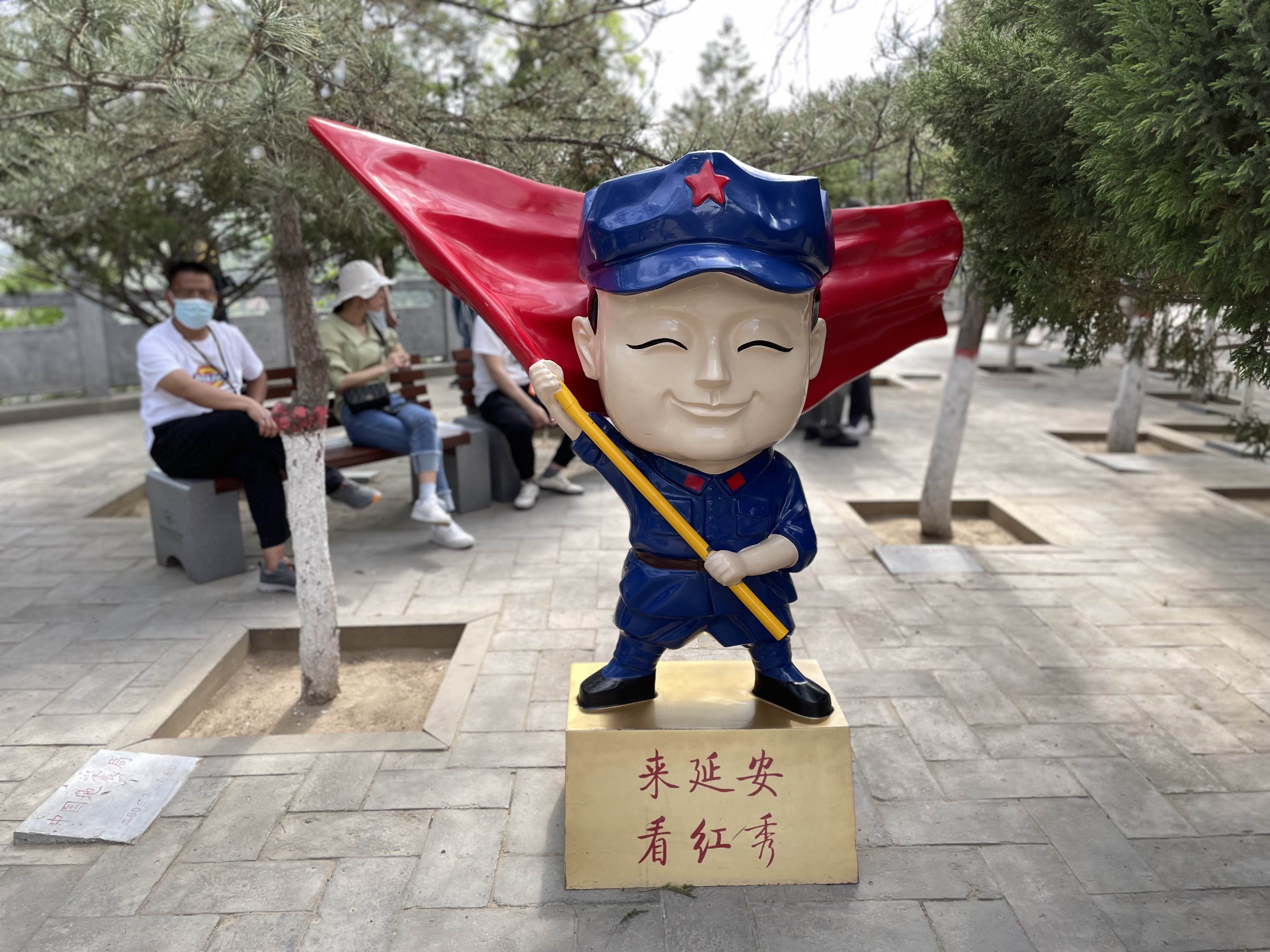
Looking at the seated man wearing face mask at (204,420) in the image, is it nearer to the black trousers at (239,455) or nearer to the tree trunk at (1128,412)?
the black trousers at (239,455)

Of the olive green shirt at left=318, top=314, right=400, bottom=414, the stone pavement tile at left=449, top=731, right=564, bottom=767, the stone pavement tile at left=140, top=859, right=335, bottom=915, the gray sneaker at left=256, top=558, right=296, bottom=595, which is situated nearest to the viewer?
the stone pavement tile at left=140, top=859, right=335, bottom=915

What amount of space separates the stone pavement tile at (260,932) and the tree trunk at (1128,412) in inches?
303

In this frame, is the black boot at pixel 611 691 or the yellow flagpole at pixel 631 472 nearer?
the yellow flagpole at pixel 631 472

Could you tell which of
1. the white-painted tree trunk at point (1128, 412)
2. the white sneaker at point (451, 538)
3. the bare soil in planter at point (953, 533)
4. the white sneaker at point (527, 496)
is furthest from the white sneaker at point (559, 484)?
the white-painted tree trunk at point (1128, 412)

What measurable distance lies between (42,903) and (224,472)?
2750mm

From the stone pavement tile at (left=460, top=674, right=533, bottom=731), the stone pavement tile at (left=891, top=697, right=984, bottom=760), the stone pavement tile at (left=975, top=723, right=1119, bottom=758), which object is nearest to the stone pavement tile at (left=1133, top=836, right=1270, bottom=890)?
the stone pavement tile at (left=975, top=723, right=1119, bottom=758)

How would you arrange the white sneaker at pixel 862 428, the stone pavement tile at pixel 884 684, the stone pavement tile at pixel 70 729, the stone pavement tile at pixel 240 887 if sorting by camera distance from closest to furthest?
the stone pavement tile at pixel 240 887 → the stone pavement tile at pixel 70 729 → the stone pavement tile at pixel 884 684 → the white sneaker at pixel 862 428

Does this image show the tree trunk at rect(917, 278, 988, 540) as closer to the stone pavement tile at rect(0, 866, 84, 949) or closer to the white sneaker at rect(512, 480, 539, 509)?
the white sneaker at rect(512, 480, 539, 509)

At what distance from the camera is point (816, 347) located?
2.58 metres

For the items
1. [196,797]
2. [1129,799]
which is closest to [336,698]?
[196,797]

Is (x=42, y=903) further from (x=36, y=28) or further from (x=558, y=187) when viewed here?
(x=36, y=28)

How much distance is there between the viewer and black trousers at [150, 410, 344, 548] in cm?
473

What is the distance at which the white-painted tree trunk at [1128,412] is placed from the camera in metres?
7.92

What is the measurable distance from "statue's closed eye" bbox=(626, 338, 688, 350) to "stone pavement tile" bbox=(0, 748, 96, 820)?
93.0 inches
